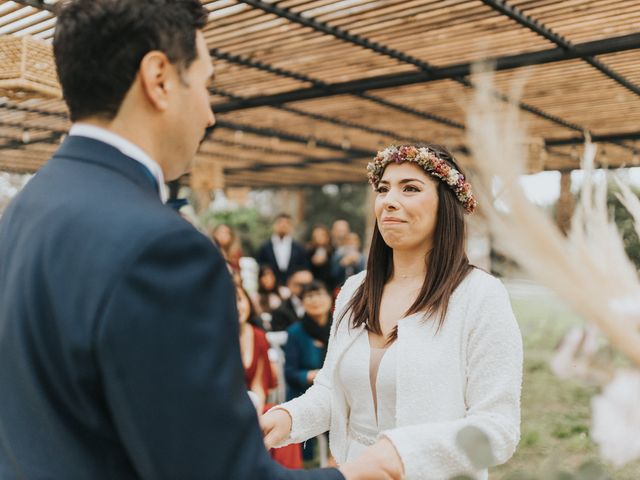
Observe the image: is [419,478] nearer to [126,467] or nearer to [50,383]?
[126,467]

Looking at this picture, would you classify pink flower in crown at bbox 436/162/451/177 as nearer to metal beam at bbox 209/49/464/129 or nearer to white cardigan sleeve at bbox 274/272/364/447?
white cardigan sleeve at bbox 274/272/364/447

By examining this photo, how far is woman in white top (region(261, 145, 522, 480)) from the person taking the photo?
5.52 feet

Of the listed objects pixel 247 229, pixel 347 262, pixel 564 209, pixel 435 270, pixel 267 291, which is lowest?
pixel 247 229

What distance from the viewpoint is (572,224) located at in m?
0.72

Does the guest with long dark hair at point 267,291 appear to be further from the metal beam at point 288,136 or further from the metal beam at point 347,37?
the metal beam at point 347,37

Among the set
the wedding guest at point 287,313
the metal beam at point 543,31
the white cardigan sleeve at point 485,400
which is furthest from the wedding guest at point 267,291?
the white cardigan sleeve at point 485,400


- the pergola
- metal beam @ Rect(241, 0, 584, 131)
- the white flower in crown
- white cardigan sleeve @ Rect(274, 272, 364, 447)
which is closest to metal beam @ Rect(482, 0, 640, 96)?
the pergola

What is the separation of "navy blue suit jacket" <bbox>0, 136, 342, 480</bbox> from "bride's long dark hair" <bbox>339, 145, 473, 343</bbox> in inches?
38.2

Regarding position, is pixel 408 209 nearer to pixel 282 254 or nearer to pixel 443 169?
pixel 443 169

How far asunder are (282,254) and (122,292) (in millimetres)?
7331

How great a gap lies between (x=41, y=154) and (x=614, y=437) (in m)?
11.4

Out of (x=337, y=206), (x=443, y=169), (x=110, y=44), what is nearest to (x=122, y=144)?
(x=110, y=44)

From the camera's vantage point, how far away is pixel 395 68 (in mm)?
5770

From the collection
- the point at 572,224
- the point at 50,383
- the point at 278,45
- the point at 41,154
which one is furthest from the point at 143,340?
the point at 41,154
